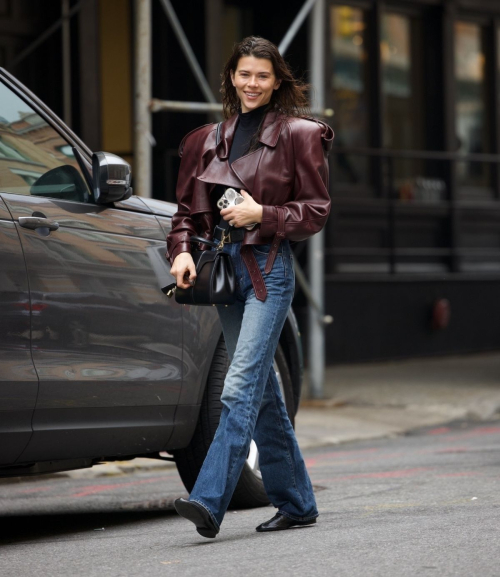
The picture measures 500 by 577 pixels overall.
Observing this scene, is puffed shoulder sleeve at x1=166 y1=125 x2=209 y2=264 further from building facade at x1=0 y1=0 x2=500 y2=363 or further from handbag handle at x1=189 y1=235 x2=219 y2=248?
building facade at x1=0 y1=0 x2=500 y2=363

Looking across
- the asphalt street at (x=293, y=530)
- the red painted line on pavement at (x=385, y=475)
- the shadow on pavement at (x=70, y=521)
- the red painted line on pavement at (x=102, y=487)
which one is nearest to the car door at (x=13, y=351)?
the asphalt street at (x=293, y=530)

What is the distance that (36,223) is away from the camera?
15.3 feet

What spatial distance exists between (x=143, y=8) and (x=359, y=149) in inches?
221

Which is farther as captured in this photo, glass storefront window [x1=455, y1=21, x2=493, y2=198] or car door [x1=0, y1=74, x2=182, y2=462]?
glass storefront window [x1=455, y1=21, x2=493, y2=198]

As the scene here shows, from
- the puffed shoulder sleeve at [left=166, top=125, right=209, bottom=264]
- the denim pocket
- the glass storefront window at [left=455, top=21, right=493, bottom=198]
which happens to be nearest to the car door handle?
the puffed shoulder sleeve at [left=166, top=125, right=209, bottom=264]

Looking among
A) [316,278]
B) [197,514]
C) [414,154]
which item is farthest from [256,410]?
[414,154]

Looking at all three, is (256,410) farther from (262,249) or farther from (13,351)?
(13,351)

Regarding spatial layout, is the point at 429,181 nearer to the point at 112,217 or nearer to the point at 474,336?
the point at 474,336

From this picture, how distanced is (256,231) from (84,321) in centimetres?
77

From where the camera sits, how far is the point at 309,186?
4.61 m

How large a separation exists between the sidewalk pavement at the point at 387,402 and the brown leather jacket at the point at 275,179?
11.1ft

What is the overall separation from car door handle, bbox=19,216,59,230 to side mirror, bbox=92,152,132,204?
29 centimetres

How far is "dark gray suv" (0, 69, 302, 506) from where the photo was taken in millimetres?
4586

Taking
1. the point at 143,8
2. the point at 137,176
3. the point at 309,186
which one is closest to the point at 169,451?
the point at 309,186
